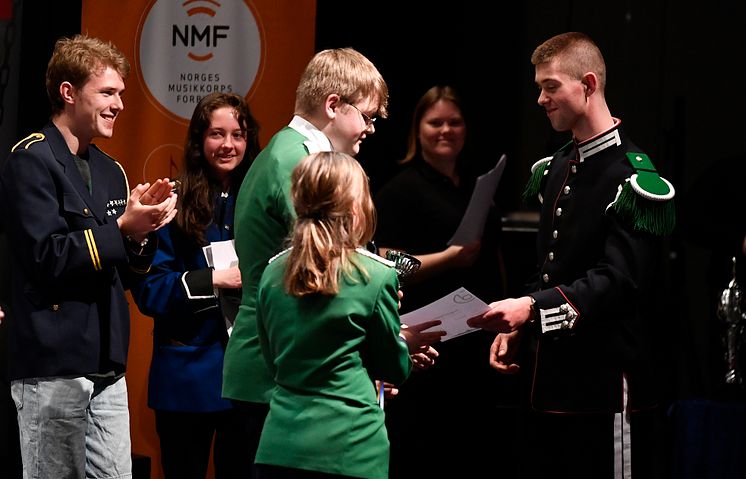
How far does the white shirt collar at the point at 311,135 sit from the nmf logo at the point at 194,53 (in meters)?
1.60

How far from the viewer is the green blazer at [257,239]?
2.55 meters

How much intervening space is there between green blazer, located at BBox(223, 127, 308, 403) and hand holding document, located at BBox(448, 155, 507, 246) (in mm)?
1113

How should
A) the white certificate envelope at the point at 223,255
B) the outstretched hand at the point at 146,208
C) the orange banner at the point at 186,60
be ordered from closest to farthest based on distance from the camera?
the outstretched hand at the point at 146,208 < the white certificate envelope at the point at 223,255 < the orange banner at the point at 186,60

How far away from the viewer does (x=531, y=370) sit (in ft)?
10.2

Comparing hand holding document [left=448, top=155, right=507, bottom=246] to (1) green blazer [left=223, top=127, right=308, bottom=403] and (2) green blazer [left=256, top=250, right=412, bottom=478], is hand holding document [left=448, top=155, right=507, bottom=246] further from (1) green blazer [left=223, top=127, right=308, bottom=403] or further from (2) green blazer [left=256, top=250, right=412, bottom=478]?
(2) green blazer [left=256, top=250, right=412, bottom=478]

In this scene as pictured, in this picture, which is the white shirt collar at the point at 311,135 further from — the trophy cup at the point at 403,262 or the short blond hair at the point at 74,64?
the short blond hair at the point at 74,64

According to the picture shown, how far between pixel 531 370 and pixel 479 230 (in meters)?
0.87

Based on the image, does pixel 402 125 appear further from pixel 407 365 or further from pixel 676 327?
pixel 407 365

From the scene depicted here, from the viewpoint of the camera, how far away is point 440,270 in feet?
13.1

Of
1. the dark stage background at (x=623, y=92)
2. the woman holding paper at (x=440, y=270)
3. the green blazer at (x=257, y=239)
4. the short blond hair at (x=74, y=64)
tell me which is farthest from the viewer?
the dark stage background at (x=623, y=92)

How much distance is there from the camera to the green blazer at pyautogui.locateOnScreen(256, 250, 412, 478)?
2332 millimetres

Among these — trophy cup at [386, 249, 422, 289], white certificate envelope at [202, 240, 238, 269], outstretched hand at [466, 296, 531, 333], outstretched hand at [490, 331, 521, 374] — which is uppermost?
trophy cup at [386, 249, 422, 289]

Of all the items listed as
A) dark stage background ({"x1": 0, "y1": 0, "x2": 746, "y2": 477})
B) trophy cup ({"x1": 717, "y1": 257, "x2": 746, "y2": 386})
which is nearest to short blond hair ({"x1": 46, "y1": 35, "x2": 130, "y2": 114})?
dark stage background ({"x1": 0, "y1": 0, "x2": 746, "y2": 477})

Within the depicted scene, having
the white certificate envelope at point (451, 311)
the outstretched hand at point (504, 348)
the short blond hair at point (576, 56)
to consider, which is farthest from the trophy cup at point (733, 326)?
the white certificate envelope at point (451, 311)
